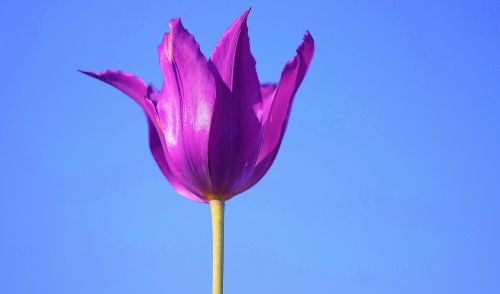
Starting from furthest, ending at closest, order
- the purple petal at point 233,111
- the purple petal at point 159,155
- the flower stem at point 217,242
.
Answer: the purple petal at point 159,155 → the purple petal at point 233,111 → the flower stem at point 217,242

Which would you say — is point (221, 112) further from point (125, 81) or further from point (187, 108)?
point (125, 81)

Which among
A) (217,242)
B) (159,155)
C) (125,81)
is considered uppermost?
(125,81)

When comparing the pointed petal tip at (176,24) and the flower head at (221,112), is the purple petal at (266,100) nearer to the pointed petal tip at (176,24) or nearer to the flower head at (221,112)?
the flower head at (221,112)

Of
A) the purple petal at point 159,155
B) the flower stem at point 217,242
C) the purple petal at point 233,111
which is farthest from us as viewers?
the purple petal at point 159,155

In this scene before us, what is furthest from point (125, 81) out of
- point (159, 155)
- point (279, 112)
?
point (279, 112)

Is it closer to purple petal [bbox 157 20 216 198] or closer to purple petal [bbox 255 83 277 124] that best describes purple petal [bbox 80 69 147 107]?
purple petal [bbox 157 20 216 198]

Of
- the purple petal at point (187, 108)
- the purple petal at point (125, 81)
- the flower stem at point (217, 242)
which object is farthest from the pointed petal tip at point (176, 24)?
the flower stem at point (217, 242)

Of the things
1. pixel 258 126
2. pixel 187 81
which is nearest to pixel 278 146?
pixel 258 126

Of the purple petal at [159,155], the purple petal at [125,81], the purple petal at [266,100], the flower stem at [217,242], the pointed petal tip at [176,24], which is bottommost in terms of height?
the flower stem at [217,242]
